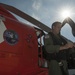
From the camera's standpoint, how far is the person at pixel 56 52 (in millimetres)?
4273

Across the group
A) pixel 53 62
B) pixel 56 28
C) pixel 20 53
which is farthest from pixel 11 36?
pixel 53 62

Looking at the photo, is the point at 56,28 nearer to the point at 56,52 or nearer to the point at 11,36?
the point at 56,52

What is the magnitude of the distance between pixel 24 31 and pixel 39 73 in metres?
1.07

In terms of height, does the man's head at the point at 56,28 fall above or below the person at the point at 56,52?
above

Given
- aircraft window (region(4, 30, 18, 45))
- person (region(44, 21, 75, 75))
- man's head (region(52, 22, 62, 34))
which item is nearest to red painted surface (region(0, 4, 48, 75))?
aircraft window (region(4, 30, 18, 45))

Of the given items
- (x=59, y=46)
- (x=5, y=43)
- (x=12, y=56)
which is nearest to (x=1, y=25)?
(x=5, y=43)

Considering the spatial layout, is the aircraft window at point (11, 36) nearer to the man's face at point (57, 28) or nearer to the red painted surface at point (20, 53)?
the red painted surface at point (20, 53)

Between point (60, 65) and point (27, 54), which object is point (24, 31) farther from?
point (60, 65)

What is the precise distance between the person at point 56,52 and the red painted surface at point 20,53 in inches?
27.4

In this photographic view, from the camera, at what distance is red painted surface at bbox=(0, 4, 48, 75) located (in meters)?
4.62

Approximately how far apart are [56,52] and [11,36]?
41.0 inches

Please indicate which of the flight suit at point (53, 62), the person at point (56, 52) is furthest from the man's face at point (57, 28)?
the flight suit at point (53, 62)

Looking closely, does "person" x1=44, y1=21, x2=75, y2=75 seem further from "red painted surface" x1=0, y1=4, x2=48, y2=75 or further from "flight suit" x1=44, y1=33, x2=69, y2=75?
"red painted surface" x1=0, y1=4, x2=48, y2=75

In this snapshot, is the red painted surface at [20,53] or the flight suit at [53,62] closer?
the flight suit at [53,62]
